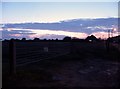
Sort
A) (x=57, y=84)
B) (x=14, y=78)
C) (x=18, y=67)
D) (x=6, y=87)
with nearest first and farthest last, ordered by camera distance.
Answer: (x=6, y=87)
(x=57, y=84)
(x=14, y=78)
(x=18, y=67)

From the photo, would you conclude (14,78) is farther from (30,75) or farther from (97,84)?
(97,84)

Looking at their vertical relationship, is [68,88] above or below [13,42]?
below

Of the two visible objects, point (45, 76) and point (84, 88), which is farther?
point (45, 76)

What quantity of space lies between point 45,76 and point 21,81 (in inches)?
55.2

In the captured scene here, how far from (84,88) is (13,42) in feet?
11.8

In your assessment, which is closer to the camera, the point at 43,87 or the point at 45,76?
the point at 43,87

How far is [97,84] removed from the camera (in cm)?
910

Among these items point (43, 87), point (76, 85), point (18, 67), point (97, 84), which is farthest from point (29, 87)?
point (18, 67)

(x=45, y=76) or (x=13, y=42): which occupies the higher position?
(x=13, y=42)

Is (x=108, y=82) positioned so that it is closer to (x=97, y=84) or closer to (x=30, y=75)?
(x=97, y=84)

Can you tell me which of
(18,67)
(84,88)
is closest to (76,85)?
(84,88)

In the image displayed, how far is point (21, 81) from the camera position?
9086mm

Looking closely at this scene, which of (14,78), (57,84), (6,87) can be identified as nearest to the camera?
(6,87)

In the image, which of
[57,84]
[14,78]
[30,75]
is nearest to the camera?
[57,84]
